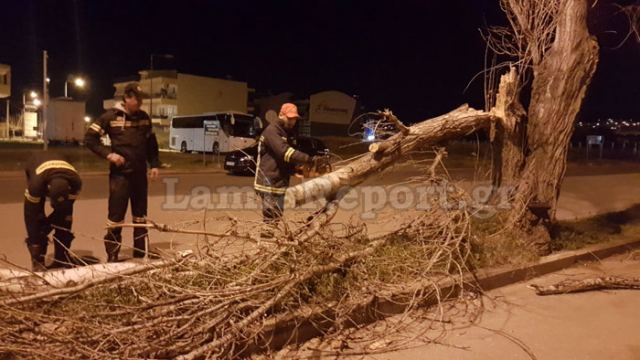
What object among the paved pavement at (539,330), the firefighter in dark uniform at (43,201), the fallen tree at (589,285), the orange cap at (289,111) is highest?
the orange cap at (289,111)

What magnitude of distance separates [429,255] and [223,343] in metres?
2.54

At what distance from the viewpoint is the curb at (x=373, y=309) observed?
3924 millimetres

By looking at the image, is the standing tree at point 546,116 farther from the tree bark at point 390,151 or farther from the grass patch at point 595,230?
the grass patch at point 595,230

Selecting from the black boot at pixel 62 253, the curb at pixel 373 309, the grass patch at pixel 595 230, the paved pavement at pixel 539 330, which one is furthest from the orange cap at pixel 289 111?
the grass patch at pixel 595 230

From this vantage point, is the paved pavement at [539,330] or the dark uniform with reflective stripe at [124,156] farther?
the dark uniform with reflective stripe at [124,156]

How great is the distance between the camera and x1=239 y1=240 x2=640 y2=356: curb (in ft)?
12.9

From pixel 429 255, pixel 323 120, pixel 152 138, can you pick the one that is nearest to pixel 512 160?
pixel 429 255

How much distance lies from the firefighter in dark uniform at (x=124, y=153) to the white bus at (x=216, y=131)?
17225mm

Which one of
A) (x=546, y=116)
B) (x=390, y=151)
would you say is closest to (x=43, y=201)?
(x=390, y=151)


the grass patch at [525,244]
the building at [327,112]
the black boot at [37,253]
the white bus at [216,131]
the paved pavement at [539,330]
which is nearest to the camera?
the paved pavement at [539,330]

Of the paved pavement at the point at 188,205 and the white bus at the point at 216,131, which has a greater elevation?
the white bus at the point at 216,131

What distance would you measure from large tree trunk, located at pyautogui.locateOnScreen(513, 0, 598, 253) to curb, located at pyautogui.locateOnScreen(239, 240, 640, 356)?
→ 58cm

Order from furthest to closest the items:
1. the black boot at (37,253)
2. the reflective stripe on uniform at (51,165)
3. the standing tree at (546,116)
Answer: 1. the standing tree at (546,116)
2. the reflective stripe on uniform at (51,165)
3. the black boot at (37,253)

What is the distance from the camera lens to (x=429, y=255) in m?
5.35
